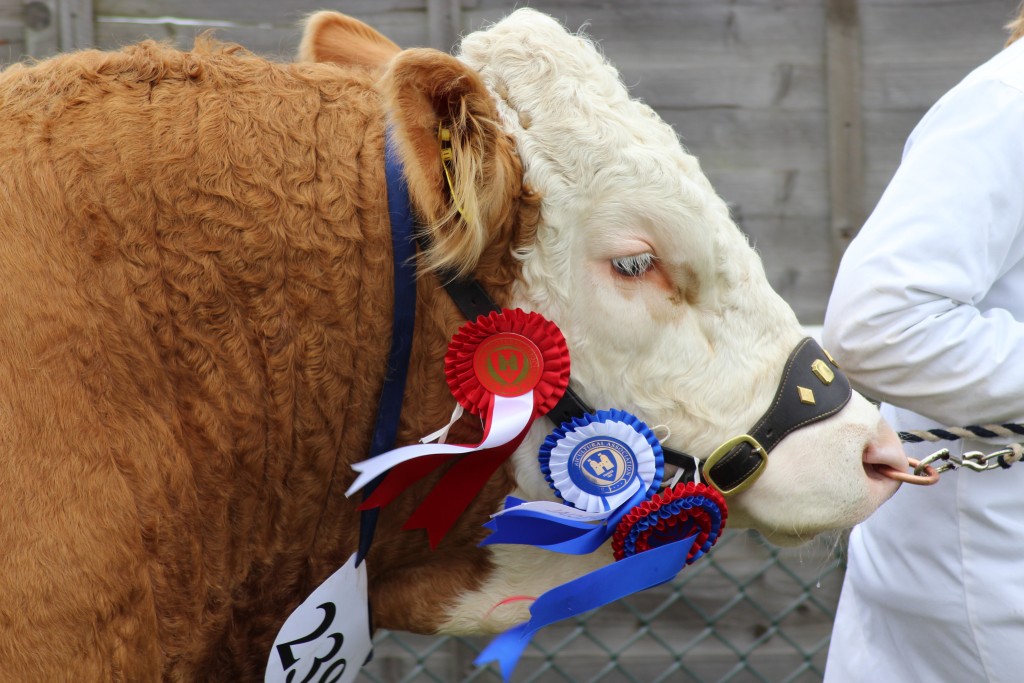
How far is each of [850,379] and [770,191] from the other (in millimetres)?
1865

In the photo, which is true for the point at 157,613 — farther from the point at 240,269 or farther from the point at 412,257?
the point at 412,257

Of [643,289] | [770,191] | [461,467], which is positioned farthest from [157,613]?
[770,191]

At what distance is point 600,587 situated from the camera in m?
1.68

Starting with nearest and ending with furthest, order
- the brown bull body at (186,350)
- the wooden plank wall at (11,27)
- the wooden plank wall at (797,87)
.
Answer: the brown bull body at (186,350) → the wooden plank wall at (11,27) → the wooden plank wall at (797,87)

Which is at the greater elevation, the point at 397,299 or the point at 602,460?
the point at 397,299

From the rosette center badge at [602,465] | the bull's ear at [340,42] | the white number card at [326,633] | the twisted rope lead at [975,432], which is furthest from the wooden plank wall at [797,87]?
the white number card at [326,633]

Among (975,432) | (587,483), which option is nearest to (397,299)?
(587,483)

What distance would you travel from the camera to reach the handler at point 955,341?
165 cm

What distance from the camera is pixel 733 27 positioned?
3.56m

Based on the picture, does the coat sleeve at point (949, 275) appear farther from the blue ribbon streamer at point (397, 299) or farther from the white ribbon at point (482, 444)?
the blue ribbon streamer at point (397, 299)

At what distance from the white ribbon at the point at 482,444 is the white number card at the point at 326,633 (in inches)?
7.2

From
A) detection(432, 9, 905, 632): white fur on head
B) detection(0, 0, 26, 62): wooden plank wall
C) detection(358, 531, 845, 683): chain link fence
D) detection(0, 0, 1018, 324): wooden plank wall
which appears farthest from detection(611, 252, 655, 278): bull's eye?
detection(0, 0, 26, 62): wooden plank wall

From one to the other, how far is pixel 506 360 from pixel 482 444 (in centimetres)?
14

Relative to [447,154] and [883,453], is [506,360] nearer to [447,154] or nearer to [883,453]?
[447,154]
